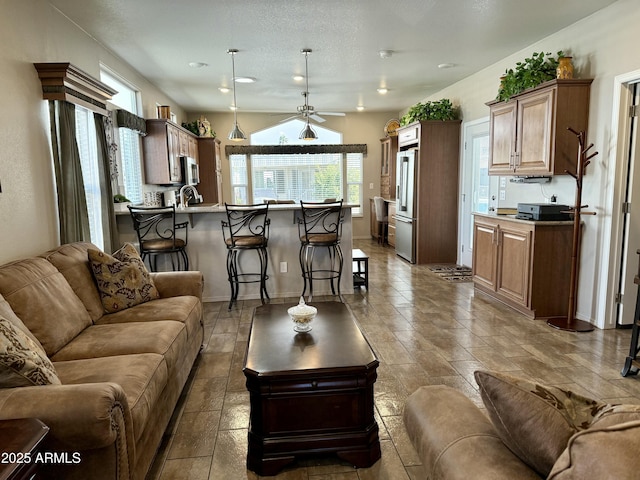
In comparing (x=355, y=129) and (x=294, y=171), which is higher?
(x=355, y=129)

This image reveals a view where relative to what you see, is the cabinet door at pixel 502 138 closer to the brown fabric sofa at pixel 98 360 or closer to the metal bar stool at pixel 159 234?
the brown fabric sofa at pixel 98 360

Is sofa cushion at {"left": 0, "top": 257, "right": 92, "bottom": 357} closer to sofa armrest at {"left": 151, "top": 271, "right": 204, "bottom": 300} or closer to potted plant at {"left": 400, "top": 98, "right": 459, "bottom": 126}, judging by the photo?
sofa armrest at {"left": 151, "top": 271, "right": 204, "bottom": 300}

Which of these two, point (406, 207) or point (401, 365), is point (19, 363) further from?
point (406, 207)

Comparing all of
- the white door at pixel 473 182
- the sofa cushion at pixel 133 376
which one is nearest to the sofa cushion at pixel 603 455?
the sofa cushion at pixel 133 376

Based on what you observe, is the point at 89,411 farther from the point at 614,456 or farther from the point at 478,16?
the point at 478,16

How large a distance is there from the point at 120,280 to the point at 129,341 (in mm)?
772

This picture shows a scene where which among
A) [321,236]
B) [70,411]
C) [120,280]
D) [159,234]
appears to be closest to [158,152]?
[159,234]

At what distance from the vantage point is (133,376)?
186 cm

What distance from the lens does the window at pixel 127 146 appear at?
470cm

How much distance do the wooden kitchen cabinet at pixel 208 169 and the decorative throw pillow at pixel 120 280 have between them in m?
5.01

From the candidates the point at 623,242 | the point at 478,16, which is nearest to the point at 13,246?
the point at 478,16

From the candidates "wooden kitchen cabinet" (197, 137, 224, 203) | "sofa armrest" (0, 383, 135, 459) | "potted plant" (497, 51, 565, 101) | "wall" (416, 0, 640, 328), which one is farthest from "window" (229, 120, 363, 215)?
"sofa armrest" (0, 383, 135, 459)

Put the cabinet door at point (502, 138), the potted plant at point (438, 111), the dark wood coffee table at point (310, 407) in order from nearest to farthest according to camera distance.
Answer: the dark wood coffee table at point (310, 407) → the cabinet door at point (502, 138) → the potted plant at point (438, 111)

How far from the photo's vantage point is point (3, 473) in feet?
3.59
